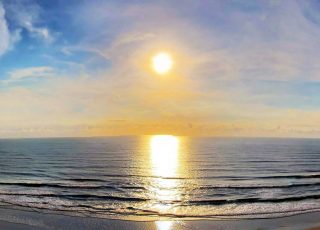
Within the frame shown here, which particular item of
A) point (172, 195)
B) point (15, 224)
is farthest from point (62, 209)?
point (172, 195)

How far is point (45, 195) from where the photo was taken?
117 ft

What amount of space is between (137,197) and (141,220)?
10325mm

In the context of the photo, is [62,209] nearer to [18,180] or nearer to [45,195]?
[45,195]

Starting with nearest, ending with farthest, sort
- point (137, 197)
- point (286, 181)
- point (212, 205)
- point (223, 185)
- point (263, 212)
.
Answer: point (263, 212), point (212, 205), point (137, 197), point (223, 185), point (286, 181)

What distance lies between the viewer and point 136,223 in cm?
2381

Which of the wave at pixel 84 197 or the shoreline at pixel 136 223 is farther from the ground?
the wave at pixel 84 197

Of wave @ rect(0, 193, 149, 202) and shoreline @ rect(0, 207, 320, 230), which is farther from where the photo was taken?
wave @ rect(0, 193, 149, 202)

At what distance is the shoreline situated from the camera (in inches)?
894

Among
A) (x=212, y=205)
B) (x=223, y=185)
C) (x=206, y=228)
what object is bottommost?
(x=206, y=228)

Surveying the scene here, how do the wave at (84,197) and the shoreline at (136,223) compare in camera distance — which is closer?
the shoreline at (136,223)

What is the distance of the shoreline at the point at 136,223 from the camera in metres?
22.7

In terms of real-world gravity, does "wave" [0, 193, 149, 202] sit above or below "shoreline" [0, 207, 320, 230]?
above

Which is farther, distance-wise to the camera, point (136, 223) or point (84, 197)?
point (84, 197)

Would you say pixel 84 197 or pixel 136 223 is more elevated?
pixel 84 197
